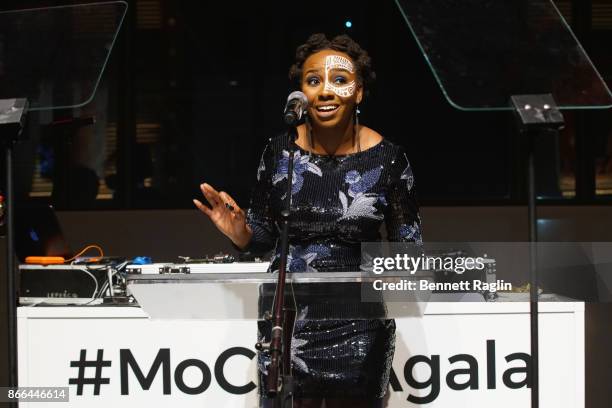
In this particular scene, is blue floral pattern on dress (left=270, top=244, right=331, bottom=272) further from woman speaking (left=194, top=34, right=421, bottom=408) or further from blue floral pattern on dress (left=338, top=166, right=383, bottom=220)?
blue floral pattern on dress (left=338, top=166, right=383, bottom=220)

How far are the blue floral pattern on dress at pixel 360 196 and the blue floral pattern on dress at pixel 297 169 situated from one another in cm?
10

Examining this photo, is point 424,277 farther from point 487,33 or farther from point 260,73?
point 260,73

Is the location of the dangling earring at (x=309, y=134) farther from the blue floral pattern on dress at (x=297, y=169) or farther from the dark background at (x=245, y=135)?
the dark background at (x=245, y=135)

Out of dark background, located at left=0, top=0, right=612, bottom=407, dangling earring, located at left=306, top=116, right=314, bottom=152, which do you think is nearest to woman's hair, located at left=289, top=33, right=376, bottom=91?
dangling earring, located at left=306, top=116, right=314, bottom=152

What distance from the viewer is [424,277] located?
2617mm

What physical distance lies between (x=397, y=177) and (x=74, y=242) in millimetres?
3729

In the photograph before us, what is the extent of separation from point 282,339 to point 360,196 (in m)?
0.60

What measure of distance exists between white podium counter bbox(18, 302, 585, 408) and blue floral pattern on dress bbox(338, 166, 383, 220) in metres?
1.02

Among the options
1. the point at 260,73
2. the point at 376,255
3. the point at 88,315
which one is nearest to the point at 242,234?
the point at 376,255

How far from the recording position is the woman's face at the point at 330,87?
272 centimetres

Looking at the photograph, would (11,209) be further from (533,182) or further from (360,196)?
(533,182)

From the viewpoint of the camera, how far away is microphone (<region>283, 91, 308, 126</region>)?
7.37ft

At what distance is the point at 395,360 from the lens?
11.6 feet

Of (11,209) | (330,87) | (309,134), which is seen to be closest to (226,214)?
(309,134)
